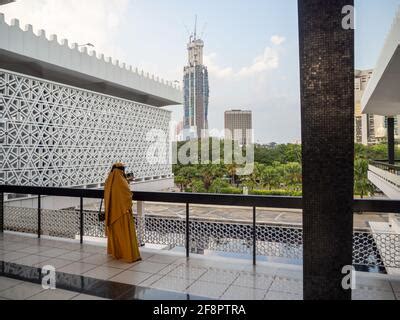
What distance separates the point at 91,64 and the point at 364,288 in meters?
20.7

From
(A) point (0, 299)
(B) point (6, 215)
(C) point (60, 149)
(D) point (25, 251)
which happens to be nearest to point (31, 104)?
(C) point (60, 149)

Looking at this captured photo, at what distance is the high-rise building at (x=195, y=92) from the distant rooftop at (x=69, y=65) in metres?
30.3

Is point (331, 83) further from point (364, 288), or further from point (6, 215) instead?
point (6, 215)

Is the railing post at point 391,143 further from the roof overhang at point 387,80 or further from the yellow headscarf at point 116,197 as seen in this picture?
the yellow headscarf at point 116,197

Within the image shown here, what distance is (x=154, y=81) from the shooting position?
27578 millimetres

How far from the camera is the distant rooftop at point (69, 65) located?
1530 centimetres

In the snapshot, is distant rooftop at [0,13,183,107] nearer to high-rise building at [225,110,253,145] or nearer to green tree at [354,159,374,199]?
green tree at [354,159,374,199]

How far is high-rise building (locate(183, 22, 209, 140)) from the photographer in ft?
190

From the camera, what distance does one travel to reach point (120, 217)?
4.21 m

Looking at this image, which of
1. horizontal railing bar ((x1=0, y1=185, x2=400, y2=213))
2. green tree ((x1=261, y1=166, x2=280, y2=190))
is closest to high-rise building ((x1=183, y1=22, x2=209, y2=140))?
green tree ((x1=261, y1=166, x2=280, y2=190))

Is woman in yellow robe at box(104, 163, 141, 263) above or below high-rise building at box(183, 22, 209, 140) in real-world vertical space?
below

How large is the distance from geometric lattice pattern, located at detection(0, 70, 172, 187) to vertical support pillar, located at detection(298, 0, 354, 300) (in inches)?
607

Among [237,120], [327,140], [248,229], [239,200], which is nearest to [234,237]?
[248,229]

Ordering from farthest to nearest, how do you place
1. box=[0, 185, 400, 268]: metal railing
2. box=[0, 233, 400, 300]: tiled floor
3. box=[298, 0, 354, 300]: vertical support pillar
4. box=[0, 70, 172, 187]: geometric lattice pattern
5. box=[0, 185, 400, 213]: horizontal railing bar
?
box=[0, 70, 172, 187]: geometric lattice pattern
box=[0, 185, 400, 268]: metal railing
box=[0, 185, 400, 213]: horizontal railing bar
box=[0, 233, 400, 300]: tiled floor
box=[298, 0, 354, 300]: vertical support pillar
